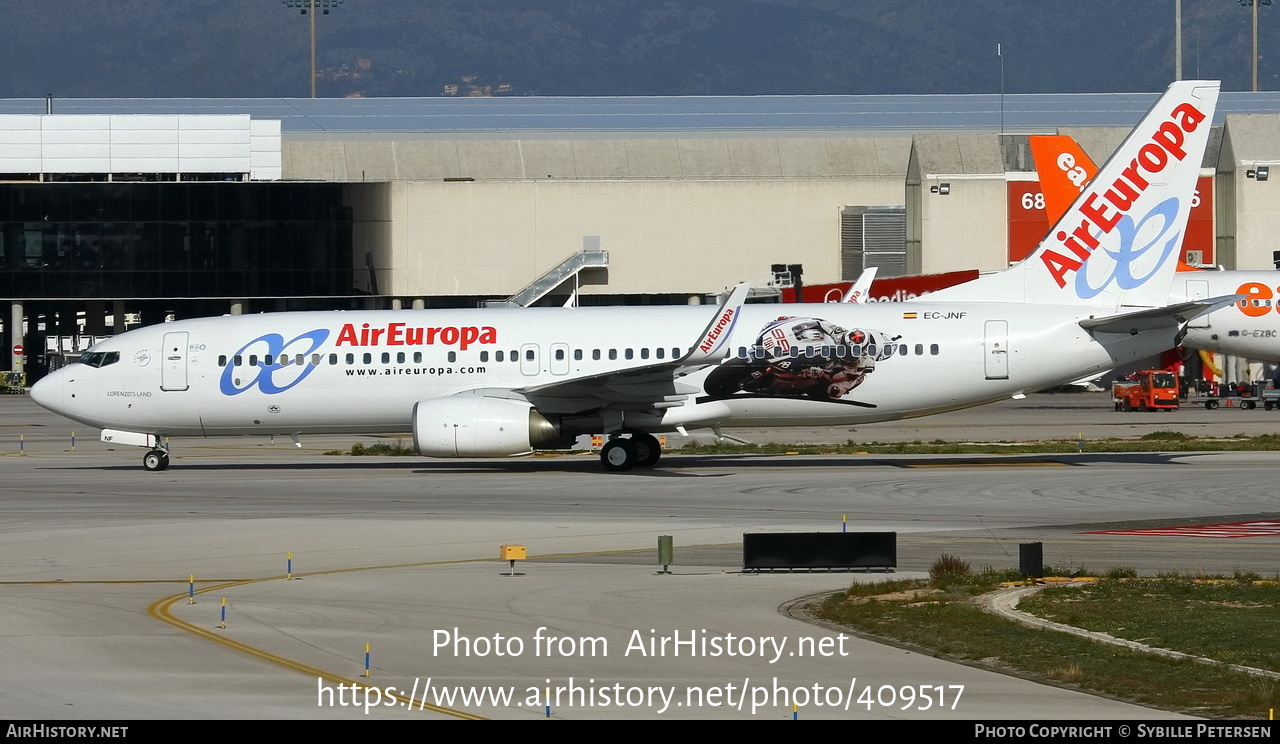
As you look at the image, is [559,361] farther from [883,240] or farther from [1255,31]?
[1255,31]

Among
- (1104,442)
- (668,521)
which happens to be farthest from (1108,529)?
(1104,442)

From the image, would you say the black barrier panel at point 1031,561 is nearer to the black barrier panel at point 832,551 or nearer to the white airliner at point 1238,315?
the black barrier panel at point 832,551

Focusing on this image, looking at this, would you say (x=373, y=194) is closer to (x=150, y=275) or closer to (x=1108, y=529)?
(x=150, y=275)

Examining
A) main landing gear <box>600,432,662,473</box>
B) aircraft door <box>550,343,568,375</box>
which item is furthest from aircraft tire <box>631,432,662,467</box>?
aircraft door <box>550,343,568,375</box>

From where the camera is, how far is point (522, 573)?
21219 mm

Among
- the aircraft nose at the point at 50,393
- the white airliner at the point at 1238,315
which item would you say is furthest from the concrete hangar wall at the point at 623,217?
the aircraft nose at the point at 50,393

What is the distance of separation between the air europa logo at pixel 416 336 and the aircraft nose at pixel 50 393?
23.4 ft

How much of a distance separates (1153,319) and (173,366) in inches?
909

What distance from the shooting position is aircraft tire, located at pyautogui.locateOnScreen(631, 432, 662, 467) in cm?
3675

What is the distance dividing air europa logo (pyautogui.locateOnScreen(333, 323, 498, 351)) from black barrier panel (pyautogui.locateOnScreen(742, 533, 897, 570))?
17005mm

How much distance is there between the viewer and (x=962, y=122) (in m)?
109

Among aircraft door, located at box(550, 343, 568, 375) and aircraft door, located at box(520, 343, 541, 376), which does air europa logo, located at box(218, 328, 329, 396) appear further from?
aircraft door, located at box(550, 343, 568, 375)

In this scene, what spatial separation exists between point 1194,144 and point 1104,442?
1101 cm

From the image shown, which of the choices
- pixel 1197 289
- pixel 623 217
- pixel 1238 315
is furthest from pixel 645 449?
pixel 623 217
